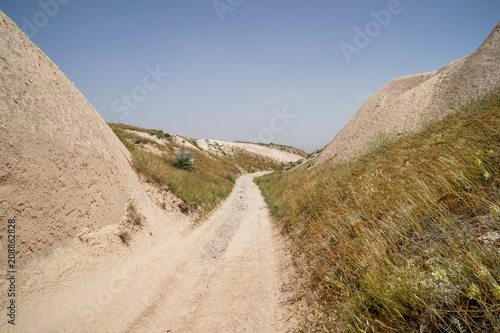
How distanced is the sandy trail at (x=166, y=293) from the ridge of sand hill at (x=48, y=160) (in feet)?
3.43

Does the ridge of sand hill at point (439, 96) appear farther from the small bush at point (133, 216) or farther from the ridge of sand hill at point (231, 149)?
the ridge of sand hill at point (231, 149)

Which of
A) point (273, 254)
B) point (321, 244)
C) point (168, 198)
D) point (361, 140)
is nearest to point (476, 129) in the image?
point (321, 244)

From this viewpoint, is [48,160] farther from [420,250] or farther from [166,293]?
[420,250]

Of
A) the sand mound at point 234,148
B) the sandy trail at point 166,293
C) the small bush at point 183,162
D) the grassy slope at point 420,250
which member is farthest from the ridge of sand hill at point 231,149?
the grassy slope at point 420,250

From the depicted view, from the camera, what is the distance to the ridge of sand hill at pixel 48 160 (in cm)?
460

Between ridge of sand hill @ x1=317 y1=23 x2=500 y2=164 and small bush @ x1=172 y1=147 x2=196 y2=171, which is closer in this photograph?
ridge of sand hill @ x1=317 y1=23 x2=500 y2=164

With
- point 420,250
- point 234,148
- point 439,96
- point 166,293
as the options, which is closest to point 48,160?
point 166,293

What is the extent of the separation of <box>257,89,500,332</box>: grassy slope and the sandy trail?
3.19 feet

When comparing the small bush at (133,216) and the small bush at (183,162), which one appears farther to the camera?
the small bush at (183,162)

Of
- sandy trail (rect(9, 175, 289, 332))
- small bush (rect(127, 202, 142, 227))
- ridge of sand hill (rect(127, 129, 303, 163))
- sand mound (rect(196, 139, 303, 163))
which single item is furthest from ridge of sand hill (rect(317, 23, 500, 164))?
sand mound (rect(196, 139, 303, 163))

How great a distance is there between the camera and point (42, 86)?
6.53 metres

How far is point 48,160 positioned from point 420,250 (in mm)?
7684

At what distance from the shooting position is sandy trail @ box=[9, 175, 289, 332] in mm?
3771

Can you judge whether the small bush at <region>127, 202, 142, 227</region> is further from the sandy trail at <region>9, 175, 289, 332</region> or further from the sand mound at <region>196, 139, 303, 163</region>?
the sand mound at <region>196, 139, 303, 163</region>
